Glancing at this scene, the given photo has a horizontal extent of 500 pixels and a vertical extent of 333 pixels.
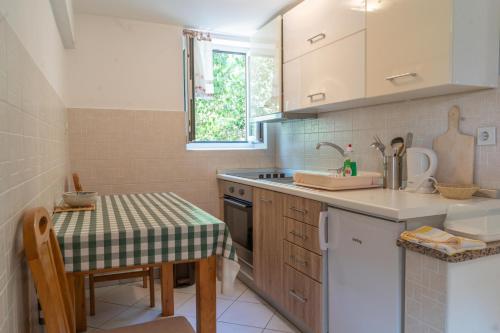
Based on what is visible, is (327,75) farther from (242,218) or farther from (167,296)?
(167,296)

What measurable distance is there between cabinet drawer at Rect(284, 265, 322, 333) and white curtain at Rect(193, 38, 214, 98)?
1.86 meters

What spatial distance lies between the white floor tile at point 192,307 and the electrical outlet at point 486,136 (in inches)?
76.8

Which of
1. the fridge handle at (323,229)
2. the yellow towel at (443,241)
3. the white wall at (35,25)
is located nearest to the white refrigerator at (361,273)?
the fridge handle at (323,229)

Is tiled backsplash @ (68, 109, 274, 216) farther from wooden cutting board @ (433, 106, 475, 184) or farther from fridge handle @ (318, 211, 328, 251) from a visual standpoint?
wooden cutting board @ (433, 106, 475, 184)

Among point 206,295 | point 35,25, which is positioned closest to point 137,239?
point 206,295

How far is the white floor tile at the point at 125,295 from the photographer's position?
9.21 feet

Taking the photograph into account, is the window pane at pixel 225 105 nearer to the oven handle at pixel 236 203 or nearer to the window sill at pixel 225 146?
the window sill at pixel 225 146

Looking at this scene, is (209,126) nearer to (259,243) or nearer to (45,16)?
(259,243)

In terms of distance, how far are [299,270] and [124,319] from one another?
1.30 metres

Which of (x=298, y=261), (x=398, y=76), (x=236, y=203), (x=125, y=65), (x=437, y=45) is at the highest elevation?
(x=125, y=65)

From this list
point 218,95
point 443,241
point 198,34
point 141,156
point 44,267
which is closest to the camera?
point 44,267

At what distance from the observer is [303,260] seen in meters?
2.14

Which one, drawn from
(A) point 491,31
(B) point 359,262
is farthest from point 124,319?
(A) point 491,31

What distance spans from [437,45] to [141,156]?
2.43 metres
